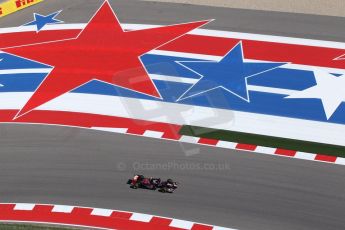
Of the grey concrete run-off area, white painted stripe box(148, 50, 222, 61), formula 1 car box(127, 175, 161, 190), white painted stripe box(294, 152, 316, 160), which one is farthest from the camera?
white painted stripe box(148, 50, 222, 61)

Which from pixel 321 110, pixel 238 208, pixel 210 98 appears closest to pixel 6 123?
pixel 210 98

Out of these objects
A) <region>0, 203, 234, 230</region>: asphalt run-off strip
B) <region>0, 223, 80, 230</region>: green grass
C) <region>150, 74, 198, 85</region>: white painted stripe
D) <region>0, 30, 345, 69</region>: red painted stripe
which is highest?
<region>0, 30, 345, 69</region>: red painted stripe

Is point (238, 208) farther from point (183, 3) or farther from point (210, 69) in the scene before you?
point (183, 3)

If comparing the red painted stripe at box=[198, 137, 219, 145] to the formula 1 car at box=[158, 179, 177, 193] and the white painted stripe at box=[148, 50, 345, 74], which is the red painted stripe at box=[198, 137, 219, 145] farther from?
the white painted stripe at box=[148, 50, 345, 74]

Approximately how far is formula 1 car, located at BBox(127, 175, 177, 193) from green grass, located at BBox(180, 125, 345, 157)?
272cm

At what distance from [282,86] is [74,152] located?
8.55 metres

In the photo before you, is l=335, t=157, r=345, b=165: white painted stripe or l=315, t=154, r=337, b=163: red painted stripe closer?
l=335, t=157, r=345, b=165: white painted stripe

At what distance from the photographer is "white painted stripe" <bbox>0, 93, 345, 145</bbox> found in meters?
24.1

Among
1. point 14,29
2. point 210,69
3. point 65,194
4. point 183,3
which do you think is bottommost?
point 65,194

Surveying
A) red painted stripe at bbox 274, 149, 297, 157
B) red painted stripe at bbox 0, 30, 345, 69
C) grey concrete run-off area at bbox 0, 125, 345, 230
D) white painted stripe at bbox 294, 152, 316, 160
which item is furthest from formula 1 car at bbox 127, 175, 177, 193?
red painted stripe at bbox 0, 30, 345, 69

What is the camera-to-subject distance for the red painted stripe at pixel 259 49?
90.6 feet

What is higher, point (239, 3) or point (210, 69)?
point (239, 3)

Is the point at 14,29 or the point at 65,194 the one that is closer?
the point at 65,194

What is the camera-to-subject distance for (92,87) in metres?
27.0
